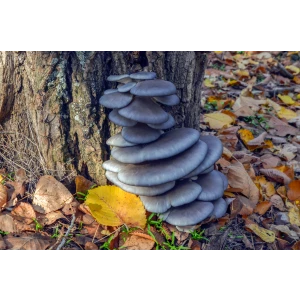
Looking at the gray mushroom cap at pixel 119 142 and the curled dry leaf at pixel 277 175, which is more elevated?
the gray mushroom cap at pixel 119 142

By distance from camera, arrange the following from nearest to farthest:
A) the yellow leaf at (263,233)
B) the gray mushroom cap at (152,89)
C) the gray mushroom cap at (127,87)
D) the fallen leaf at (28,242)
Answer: the gray mushroom cap at (152,89)
the gray mushroom cap at (127,87)
the fallen leaf at (28,242)
the yellow leaf at (263,233)

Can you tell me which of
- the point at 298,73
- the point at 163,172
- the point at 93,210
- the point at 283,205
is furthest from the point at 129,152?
the point at 298,73

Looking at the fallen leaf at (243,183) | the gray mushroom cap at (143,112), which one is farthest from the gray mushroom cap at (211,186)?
the gray mushroom cap at (143,112)

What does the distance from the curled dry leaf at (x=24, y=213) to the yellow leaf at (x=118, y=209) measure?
46cm

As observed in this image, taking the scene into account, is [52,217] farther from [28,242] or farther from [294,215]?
[294,215]

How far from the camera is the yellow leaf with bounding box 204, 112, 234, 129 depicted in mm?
4239

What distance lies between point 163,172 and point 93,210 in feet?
2.04

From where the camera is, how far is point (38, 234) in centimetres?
245

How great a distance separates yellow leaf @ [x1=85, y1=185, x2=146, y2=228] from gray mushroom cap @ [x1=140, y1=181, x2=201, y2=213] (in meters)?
0.08

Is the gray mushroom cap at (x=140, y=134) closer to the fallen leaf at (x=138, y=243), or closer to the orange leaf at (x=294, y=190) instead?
the fallen leaf at (x=138, y=243)

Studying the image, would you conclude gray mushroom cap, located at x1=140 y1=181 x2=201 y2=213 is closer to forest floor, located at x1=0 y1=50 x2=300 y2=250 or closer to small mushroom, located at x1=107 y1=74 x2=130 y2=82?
forest floor, located at x1=0 y1=50 x2=300 y2=250

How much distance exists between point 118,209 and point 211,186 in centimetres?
69

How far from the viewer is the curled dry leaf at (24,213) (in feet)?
8.30

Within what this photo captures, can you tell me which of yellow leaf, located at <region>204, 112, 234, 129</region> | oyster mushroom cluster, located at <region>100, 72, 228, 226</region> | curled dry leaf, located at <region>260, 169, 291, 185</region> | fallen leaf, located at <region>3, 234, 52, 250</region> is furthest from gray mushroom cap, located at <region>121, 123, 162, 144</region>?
yellow leaf, located at <region>204, 112, 234, 129</region>
